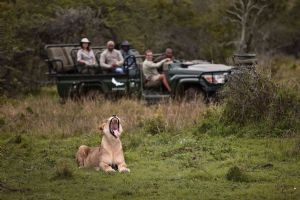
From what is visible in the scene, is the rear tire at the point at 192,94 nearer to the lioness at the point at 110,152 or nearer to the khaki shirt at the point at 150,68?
the khaki shirt at the point at 150,68

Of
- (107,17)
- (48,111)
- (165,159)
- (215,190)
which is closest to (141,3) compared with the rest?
(107,17)

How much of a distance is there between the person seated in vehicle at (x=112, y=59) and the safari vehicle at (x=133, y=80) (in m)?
0.17

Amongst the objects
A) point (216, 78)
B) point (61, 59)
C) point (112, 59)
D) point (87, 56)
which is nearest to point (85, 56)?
point (87, 56)

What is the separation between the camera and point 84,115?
16.0 metres

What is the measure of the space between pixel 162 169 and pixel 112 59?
8.95 m

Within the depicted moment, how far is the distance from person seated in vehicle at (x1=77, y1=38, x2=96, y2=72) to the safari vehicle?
0.78ft

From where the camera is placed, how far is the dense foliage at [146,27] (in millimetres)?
23688

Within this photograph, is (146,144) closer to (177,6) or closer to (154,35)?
(154,35)

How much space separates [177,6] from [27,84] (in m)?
11.8

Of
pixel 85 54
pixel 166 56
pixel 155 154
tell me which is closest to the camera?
pixel 155 154

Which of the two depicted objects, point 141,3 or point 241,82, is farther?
point 141,3

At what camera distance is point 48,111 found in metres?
17.2

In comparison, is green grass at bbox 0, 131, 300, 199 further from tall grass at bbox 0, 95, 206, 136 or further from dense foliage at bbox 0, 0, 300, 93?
dense foliage at bbox 0, 0, 300, 93

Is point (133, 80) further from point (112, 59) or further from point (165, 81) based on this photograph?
point (165, 81)
